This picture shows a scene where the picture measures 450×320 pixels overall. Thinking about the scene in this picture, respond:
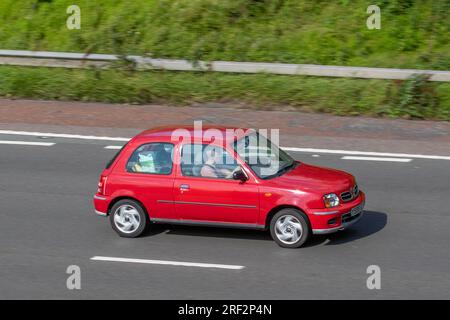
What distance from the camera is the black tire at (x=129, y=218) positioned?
42.5 feet

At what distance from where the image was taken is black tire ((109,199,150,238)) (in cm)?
1297

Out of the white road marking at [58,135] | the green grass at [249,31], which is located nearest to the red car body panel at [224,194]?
the white road marking at [58,135]

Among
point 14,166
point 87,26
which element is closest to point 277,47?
point 87,26

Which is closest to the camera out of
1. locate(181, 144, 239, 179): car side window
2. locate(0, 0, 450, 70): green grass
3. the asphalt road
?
the asphalt road

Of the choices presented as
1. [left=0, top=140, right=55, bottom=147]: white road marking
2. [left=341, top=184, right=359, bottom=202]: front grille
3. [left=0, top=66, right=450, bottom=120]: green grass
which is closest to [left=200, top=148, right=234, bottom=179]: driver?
[left=341, top=184, right=359, bottom=202]: front grille

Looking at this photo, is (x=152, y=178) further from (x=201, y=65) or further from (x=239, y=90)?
(x=201, y=65)

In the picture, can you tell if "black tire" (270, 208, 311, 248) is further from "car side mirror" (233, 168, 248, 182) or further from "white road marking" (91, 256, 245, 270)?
"white road marking" (91, 256, 245, 270)

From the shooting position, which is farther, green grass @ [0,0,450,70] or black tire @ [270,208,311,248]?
green grass @ [0,0,450,70]

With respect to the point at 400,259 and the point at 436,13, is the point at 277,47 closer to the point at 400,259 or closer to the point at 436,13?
the point at 436,13

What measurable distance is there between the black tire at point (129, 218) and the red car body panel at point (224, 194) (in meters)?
0.09

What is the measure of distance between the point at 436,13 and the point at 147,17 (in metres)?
7.42

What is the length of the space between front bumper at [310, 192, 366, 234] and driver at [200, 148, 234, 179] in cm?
140

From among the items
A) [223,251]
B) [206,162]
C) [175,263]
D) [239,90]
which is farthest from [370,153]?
[175,263]

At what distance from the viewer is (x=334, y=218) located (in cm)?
1218
